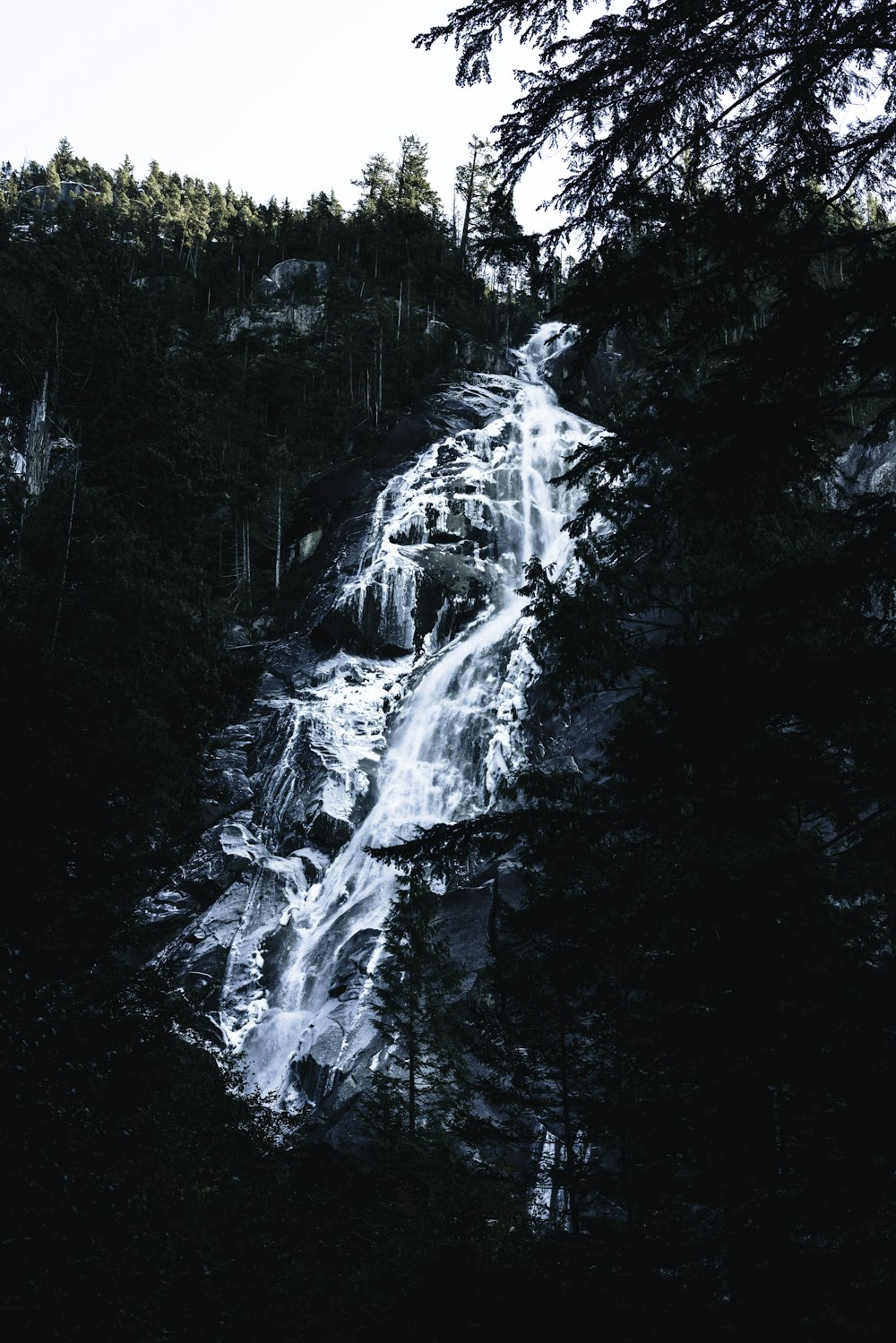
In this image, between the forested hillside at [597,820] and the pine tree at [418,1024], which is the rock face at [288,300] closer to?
the forested hillside at [597,820]

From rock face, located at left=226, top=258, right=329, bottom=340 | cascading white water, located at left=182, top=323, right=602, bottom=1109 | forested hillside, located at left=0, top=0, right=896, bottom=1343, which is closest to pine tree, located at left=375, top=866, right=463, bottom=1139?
forested hillside, located at left=0, top=0, right=896, bottom=1343

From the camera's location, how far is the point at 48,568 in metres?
16.0

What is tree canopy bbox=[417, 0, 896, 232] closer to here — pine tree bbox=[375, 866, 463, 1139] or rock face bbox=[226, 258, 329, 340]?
pine tree bbox=[375, 866, 463, 1139]

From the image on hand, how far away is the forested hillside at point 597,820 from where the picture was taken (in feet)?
12.1

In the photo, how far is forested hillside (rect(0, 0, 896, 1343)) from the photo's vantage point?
3.69 m

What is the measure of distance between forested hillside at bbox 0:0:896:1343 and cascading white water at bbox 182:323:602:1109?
190 cm

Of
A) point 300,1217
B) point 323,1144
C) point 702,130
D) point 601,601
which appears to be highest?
point 601,601

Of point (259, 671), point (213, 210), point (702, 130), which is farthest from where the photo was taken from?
point (213, 210)

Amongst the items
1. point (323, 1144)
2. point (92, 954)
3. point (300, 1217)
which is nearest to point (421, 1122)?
point (323, 1144)

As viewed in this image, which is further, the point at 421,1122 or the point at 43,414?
the point at 43,414

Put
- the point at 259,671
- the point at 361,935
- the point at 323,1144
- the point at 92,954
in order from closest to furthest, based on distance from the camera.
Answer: the point at 92,954
the point at 323,1144
the point at 361,935
the point at 259,671

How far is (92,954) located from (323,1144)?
8.23 m

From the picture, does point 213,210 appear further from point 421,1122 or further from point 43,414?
point 421,1122

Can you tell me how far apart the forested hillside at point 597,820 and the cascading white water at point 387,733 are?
190cm
